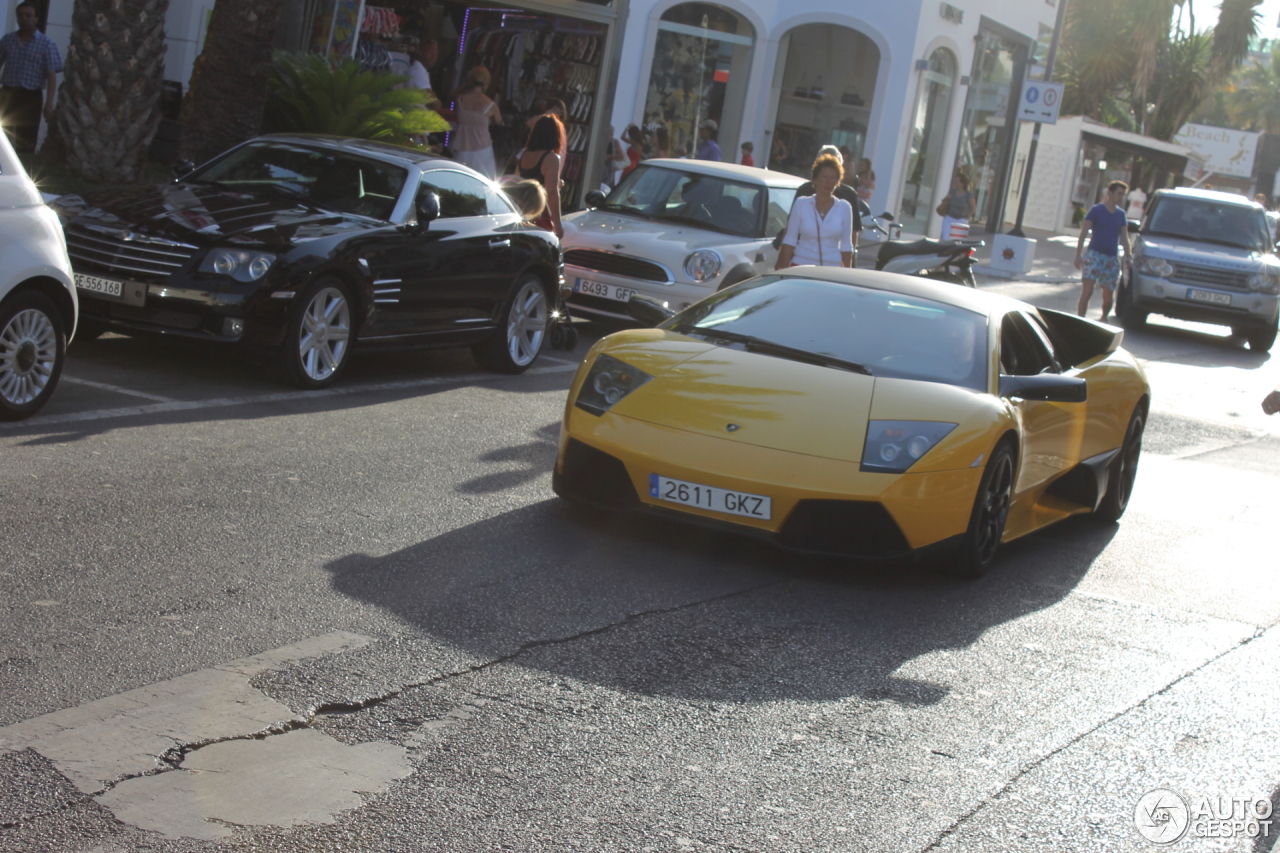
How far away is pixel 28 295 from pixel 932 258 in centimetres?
966

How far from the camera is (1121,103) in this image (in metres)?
73.6

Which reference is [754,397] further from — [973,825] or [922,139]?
[922,139]

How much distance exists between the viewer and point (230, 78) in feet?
44.6

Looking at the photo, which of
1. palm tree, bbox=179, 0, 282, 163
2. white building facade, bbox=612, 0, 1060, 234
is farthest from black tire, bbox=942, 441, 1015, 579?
white building facade, bbox=612, 0, 1060, 234

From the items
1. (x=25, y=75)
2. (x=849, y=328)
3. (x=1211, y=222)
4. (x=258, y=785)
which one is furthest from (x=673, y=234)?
(x=1211, y=222)

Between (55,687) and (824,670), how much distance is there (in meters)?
2.42

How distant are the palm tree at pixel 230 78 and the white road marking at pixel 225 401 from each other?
440 cm

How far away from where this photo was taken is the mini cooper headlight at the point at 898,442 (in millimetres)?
5969

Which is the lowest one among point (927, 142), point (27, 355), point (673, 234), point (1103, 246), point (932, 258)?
point (27, 355)

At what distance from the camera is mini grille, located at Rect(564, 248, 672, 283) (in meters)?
13.0

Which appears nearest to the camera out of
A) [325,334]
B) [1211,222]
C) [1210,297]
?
[325,334]

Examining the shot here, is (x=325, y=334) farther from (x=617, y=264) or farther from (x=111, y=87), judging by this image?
(x=111, y=87)

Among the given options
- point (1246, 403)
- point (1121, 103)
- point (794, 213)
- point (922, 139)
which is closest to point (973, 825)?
point (794, 213)

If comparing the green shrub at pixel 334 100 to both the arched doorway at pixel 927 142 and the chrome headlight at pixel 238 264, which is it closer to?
the chrome headlight at pixel 238 264
